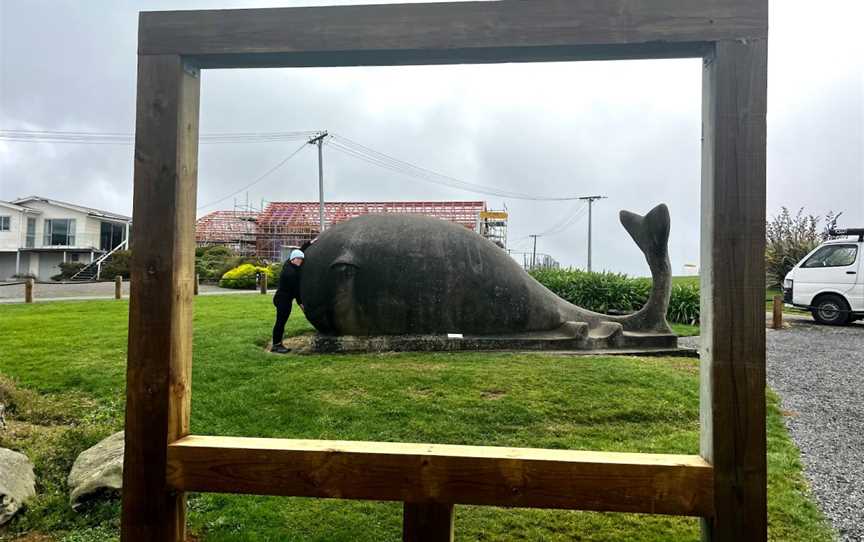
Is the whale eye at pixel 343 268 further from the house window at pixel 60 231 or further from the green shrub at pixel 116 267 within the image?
the house window at pixel 60 231

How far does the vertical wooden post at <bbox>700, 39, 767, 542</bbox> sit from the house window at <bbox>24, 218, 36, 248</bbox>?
41643mm

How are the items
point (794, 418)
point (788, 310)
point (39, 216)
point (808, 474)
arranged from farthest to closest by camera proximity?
1. point (39, 216)
2. point (788, 310)
3. point (794, 418)
4. point (808, 474)

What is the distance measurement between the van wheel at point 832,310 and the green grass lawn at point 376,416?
7.41 metres

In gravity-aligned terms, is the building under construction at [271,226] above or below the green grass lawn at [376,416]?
above

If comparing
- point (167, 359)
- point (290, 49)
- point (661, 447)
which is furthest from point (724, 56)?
point (661, 447)

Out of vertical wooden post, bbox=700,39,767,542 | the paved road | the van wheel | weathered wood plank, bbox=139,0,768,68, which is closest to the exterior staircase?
the paved road

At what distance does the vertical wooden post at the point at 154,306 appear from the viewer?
2088 mm

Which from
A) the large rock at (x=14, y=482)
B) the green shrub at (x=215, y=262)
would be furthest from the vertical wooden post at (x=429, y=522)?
the green shrub at (x=215, y=262)

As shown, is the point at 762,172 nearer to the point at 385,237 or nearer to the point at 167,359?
the point at 167,359

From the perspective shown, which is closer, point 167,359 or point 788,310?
point 167,359

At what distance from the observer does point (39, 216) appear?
34000 millimetres

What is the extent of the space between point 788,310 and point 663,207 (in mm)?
11618

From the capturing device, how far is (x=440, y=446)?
2.06 m

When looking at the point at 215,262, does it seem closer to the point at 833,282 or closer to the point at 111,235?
the point at 111,235
